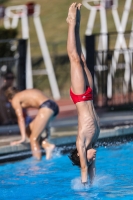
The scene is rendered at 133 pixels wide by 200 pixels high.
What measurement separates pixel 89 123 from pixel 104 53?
26.2 feet

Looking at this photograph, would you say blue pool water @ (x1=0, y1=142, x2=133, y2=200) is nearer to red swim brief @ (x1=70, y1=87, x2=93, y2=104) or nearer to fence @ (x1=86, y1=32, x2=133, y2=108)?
red swim brief @ (x1=70, y1=87, x2=93, y2=104)

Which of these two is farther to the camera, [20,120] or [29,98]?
[29,98]

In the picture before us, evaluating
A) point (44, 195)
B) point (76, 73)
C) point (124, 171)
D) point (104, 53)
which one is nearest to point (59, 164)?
point (124, 171)

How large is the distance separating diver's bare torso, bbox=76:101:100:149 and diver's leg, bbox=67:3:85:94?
18cm

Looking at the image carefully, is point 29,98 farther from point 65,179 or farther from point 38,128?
point 65,179

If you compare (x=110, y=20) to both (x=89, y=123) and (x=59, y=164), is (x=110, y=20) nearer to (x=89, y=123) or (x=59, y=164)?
(x=59, y=164)

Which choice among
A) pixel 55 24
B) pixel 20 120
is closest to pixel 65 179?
pixel 20 120

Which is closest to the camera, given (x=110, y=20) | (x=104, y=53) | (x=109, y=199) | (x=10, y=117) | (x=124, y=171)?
(x=109, y=199)

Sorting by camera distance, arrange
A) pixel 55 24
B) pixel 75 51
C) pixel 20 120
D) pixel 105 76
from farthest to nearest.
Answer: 1. pixel 55 24
2. pixel 105 76
3. pixel 20 120
4. pixel 75 51

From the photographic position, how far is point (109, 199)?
6.14m

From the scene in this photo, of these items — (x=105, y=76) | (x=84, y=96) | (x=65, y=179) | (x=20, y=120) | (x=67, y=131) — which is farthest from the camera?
(x=105, y=76)

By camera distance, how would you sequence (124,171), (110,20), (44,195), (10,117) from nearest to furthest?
1. (44,195)
2. (124,171)
3. (10,117)
4. (110,20)

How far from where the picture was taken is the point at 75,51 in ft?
20.8

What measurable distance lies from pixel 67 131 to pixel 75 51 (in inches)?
184
